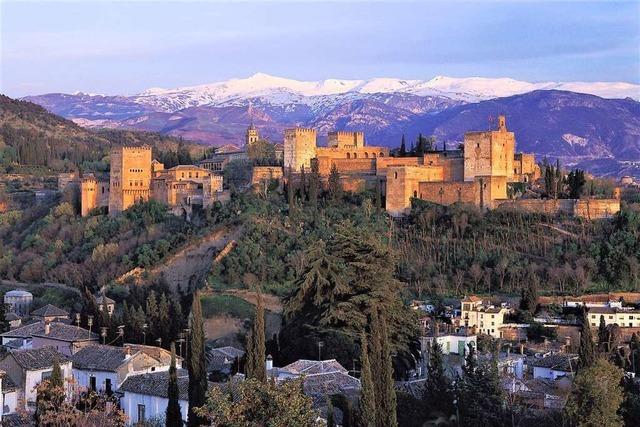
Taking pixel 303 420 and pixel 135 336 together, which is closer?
pixel 303 420

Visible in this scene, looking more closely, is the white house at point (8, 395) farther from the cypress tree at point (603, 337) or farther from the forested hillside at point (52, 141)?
the forested hillside at point (52, 141)

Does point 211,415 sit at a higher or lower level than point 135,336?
higher

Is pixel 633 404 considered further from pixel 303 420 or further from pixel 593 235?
pixel 593 235

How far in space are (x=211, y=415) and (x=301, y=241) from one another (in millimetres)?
28769

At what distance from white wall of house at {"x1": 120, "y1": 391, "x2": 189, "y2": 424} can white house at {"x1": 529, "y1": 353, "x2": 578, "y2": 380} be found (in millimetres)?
9361

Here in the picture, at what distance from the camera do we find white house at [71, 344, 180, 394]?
2466 centimetres

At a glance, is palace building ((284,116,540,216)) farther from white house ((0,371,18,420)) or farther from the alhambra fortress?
white house ((0,371,18,420))

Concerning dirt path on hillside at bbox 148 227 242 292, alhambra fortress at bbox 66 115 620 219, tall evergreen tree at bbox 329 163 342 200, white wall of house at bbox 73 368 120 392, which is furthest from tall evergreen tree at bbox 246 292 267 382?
tall evergreen tree at bbox 329 163 342 200

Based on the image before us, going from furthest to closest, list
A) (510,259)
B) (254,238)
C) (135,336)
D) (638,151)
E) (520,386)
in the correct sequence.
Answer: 1. (638,151)
2. (254,238)
3. (510,259)
4. (135,336)
5. (520,386)

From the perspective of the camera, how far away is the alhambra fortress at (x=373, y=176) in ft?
151

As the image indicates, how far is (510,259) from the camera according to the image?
43.1m

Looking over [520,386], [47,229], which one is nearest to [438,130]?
[47,229]

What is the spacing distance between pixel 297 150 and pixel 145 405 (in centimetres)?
2852

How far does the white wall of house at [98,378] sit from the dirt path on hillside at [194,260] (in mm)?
19345
